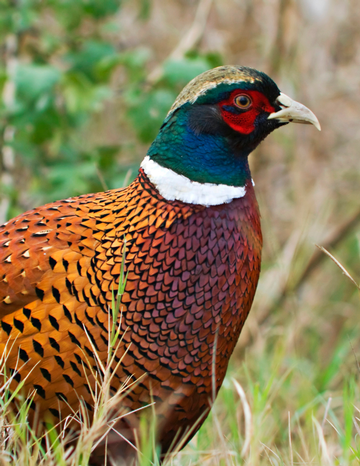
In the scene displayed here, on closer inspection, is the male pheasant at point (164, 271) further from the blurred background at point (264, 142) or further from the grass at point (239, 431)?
the blurred background at point (264, 142)

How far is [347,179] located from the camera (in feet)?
20.6

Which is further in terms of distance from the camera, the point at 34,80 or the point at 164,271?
the point at 34,80

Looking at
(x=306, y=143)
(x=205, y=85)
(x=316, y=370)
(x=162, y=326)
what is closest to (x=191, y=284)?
(x=162, y=326)

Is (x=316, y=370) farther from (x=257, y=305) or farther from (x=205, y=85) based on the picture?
(x=205, y=85)

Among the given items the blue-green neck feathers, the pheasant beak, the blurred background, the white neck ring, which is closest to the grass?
the blurred background

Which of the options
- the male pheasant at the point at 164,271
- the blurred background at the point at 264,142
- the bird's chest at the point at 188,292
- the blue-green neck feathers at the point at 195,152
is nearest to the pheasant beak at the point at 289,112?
the male pheasant at the point at 164,271

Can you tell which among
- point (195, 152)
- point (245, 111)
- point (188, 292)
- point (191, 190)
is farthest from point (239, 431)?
point (245, 111)

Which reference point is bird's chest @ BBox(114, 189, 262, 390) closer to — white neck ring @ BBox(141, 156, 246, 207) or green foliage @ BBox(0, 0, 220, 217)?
white neck ring @ BBox(141, 156, 246, 207)

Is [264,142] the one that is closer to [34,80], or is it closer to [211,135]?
[34,80]

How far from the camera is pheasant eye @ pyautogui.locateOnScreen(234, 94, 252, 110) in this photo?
2.19 m

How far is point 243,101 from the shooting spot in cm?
220

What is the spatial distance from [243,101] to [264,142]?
3791 mm

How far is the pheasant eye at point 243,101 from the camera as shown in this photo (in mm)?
2193

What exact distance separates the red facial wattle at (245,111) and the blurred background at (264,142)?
80 cm
